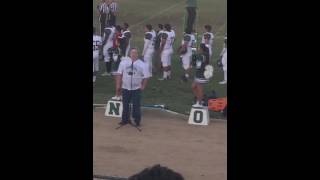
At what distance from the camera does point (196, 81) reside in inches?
613

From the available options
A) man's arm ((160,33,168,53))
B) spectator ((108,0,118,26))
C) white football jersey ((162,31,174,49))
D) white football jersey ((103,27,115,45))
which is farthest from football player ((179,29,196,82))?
spectator ((108,0,118,26))

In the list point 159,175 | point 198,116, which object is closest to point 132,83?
point 198,116

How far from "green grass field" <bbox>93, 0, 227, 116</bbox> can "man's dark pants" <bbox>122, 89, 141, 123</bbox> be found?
107cm

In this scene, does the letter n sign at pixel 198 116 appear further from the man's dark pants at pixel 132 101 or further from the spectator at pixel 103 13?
the spectator at pixel 103 13

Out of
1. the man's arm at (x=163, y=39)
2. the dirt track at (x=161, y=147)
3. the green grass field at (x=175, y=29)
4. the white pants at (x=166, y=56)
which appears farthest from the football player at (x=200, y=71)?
the man's arm at (x=163, y=39)

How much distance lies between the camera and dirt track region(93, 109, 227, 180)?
1239 centimetres

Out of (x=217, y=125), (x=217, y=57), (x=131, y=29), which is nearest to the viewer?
(x=217, y=125)

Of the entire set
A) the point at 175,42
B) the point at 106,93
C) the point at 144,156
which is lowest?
the point at 144,156

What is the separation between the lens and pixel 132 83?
14.4 metres

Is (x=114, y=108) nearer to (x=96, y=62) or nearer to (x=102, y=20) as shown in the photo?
(x=96, y=62)

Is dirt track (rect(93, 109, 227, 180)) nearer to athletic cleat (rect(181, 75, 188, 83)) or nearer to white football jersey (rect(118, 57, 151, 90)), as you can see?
white football jersey (rect(118, 57, 151, 90))
